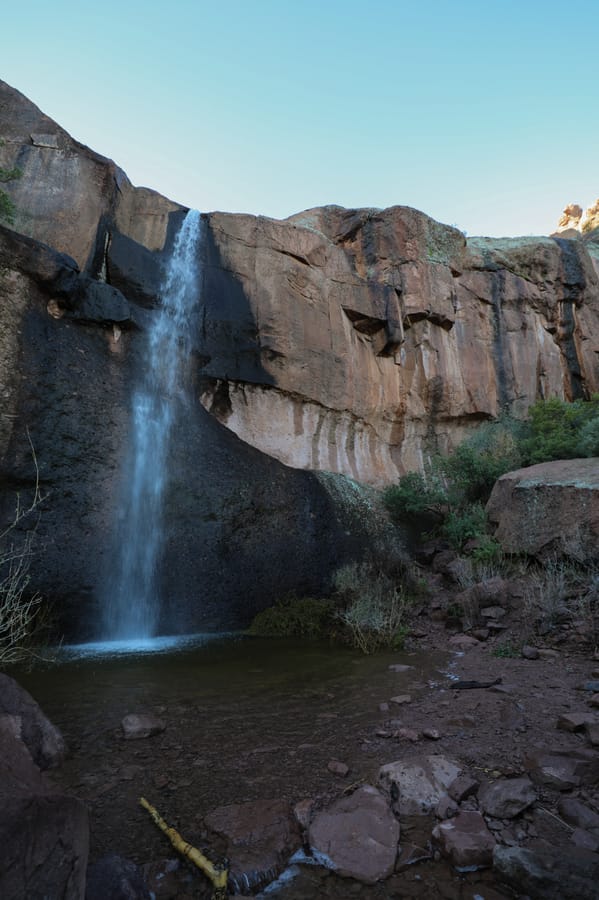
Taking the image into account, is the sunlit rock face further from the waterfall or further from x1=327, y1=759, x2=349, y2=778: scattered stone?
x1=327, y1=759, x2=349, y2=778: scattered stone

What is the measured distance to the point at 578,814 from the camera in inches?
92.7

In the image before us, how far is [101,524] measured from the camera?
900 centimetres

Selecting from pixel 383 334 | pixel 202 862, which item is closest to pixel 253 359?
pixel 383 334

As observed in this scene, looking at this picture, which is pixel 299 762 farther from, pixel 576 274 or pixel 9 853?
pixel 576 274

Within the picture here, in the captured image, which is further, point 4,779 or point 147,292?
point 147,292

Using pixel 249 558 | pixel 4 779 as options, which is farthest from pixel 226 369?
pixel 4 779

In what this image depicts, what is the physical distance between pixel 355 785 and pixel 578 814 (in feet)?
3.78

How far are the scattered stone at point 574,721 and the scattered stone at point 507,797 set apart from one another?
109 cm

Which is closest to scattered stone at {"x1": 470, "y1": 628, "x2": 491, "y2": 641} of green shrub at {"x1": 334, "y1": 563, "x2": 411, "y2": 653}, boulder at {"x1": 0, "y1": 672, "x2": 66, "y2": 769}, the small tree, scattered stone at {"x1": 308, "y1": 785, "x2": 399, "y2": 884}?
green shrub at {"x1": 334, "y1": 563, "x2": 411, "y2": 653}

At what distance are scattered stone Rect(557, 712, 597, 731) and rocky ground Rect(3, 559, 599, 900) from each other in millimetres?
13

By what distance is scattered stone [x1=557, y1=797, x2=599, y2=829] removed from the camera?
2311mm

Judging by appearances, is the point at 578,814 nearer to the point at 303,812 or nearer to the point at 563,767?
the point at 563,767

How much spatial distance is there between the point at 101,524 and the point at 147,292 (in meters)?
6.28

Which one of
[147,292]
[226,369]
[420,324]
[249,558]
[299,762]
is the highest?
[420,324]
